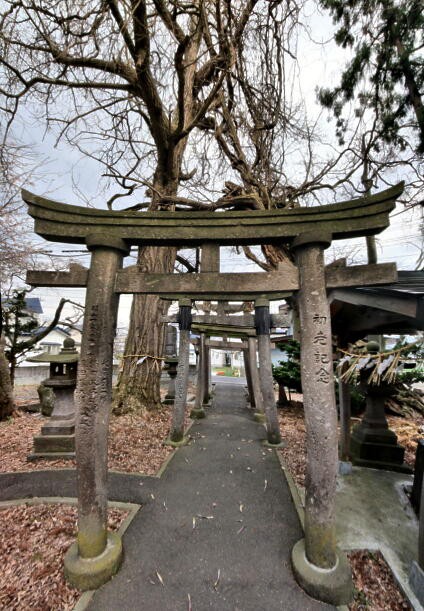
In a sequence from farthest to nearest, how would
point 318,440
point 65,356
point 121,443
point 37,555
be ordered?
point 121,443, point 65,356, point 37,555, point 318,440

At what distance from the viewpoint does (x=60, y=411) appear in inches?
216

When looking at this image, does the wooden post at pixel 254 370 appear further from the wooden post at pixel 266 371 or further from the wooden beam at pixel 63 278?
the wooden beam at pixel 63 278

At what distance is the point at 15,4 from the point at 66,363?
6.50 metres

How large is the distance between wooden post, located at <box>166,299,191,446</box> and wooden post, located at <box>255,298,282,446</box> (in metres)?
1.70

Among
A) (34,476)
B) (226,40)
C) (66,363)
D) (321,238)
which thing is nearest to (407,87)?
(226,40)

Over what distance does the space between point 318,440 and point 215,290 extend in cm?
174

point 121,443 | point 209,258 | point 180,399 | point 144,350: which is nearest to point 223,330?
point 144,350

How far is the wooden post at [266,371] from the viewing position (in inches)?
249

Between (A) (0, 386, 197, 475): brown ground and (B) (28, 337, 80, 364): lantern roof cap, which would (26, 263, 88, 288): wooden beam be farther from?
(A) (0, 386, 197, 475): brown ground

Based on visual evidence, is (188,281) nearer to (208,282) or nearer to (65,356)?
(208,282)

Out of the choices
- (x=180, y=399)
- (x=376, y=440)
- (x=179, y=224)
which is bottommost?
(x=376, y=440)

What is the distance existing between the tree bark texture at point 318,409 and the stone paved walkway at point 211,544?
498mm

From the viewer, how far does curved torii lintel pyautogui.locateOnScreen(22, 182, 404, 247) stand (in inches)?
111

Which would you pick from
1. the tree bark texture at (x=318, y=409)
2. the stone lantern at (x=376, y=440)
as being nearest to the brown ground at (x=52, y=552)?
the tree bark texture at (x=318, y=409)
